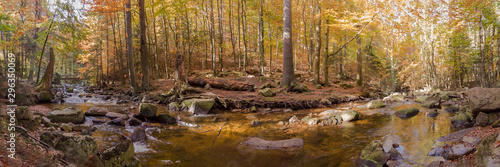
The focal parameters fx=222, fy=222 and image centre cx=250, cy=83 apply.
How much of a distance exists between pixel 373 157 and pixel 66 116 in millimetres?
7050

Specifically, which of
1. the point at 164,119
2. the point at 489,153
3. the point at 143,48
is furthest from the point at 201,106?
the point at 489,153

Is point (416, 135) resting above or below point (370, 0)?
below

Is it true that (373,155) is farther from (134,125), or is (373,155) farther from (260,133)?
(134,125)

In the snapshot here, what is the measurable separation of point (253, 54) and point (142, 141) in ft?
68.7

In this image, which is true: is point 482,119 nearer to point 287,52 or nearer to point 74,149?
point 287,52

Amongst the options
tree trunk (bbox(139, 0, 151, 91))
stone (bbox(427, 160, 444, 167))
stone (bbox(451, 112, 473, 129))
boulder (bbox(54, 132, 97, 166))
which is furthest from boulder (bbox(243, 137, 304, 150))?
tree trunk (bbox(139, 0, 151, 91))

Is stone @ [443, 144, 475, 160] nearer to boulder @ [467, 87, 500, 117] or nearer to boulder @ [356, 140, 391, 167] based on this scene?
boulder @ [356, 140, 391, 167]

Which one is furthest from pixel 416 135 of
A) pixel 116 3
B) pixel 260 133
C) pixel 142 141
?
pixel 116 3

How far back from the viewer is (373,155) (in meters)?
3.79

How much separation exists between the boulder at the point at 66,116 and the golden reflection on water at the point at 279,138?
2.59 ft

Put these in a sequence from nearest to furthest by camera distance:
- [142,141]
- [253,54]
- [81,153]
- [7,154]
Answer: [7,154] → [81,153] → [142,141] → [253,54]

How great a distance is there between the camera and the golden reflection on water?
406 cm

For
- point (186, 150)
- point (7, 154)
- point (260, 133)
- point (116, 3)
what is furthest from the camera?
point (116, 3)

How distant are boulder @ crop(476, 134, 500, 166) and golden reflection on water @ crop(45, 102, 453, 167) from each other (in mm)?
827
